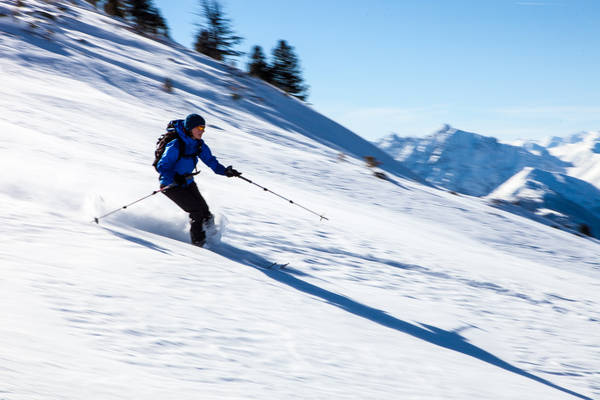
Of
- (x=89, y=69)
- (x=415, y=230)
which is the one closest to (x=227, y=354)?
(x=415, y=230)

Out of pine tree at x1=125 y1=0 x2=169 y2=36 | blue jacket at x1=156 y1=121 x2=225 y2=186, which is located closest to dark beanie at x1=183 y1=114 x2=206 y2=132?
blue jacket at x1=156 y1=121 x2=225 y2=186

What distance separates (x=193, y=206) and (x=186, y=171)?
1.46ft

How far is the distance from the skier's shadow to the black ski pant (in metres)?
0.47

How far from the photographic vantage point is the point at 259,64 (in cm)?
4359

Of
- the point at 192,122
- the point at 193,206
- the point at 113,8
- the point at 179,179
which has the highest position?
the point at 113,8

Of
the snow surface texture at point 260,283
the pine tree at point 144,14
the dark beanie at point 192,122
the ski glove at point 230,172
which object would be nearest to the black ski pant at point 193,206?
the snow surface texture at point 260,283

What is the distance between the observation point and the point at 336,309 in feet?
17.5

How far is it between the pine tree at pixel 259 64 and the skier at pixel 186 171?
3804cm

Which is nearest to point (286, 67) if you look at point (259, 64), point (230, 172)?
point (259, 64)

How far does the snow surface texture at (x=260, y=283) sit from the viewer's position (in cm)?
335

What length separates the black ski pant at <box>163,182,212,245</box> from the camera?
21.1ft

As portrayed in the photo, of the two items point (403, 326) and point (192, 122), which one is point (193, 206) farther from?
point (403, 326)

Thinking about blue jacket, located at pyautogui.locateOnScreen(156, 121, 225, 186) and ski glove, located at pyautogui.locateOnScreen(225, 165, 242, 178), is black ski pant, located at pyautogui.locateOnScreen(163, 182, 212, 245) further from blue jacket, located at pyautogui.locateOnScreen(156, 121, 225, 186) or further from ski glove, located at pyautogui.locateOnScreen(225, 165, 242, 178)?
ski glove, located at pyautogui.locateOnScreen(225, 165, 242, 178)

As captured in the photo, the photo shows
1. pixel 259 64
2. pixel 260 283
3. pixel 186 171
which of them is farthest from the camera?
pixel 259 64
